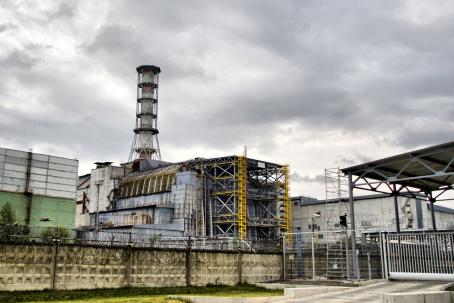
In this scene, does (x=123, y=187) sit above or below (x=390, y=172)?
above

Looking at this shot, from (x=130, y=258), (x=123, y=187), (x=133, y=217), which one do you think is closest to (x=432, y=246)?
(x=130, y=258)

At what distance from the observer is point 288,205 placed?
6788 centimetres

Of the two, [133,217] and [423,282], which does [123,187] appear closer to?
[133,217]

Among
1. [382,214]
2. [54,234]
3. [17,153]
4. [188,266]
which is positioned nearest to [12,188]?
[17,153]

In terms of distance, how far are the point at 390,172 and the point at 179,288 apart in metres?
13.3

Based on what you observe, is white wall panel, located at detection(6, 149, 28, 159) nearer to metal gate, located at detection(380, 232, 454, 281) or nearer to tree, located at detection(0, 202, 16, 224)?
tree, located at detection(0, 202, 16, 224)

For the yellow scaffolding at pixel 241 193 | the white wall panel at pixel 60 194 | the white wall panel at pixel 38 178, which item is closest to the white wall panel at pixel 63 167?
the white wall panel at pixel 38 178

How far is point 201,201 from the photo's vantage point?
212 ft

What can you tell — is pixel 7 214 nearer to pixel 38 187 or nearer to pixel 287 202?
pixel 38 187

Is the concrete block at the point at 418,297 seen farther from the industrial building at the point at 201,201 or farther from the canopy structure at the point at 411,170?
the industrial building at the point at 201,201

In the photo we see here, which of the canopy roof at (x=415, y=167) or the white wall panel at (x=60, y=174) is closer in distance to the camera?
the canopy roof at (x=415, y=167)

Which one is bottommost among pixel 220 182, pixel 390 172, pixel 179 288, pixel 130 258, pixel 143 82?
pixel 179 288

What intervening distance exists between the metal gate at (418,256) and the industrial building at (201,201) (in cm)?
3747

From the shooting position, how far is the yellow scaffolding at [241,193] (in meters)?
62.9
